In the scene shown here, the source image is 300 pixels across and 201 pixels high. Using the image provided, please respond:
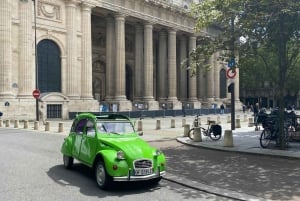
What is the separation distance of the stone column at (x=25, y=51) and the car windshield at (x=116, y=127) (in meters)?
30.9

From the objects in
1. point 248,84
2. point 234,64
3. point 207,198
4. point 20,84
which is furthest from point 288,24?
point 248,84

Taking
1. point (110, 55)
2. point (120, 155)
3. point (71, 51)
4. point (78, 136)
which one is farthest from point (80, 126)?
point (110, 55)

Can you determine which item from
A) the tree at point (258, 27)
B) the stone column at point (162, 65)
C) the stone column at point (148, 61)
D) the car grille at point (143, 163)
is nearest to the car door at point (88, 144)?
the car grille at point (143, 163)

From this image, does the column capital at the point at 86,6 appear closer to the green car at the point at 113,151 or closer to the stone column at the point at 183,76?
the stone column at the point at 183,76

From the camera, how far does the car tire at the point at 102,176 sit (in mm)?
8234

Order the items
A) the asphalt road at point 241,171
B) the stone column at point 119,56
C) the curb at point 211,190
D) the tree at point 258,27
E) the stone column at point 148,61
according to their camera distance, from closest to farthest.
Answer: the curb at point 211,190 → the asphalt road at point 241,171 → the tree at point 258,27 → the stone column at point 119,56 → the stone column at point 148,61

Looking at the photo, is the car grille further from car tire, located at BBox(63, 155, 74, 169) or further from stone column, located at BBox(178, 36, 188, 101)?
stone column, located at BBox(178, 36, 188, 101)

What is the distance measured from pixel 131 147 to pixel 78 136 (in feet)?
7.29

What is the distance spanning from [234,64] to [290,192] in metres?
8.95

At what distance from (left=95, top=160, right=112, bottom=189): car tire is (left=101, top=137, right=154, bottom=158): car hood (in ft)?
1.65

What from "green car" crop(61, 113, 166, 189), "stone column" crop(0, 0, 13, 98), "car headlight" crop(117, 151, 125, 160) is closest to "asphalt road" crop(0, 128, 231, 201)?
"green car" crop(61, 113, 166, 189)

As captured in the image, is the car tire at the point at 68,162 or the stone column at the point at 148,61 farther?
the stone column at the point at 148,61

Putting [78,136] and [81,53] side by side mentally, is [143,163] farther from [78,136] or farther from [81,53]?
[81,53]

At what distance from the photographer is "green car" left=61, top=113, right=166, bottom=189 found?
8141 millimetres
